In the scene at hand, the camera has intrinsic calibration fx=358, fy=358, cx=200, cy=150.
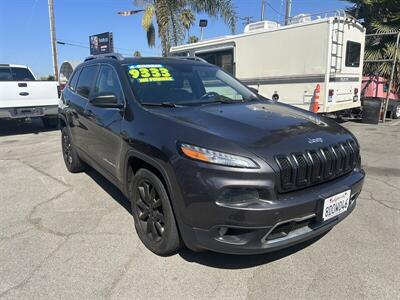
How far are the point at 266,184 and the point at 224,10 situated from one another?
15.3 m

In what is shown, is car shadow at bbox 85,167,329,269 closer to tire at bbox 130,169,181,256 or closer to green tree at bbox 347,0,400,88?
tire at bbox 130,169,181,256

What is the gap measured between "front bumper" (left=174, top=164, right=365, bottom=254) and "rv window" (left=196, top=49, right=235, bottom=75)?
363 inches

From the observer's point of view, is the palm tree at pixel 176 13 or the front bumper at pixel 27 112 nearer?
the front bumper at pixel 27 112

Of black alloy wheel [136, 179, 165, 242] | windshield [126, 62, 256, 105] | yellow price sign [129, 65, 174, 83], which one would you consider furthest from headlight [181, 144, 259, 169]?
yellow price sign [129, 65, 174, 83]

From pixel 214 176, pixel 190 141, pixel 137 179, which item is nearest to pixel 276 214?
pixel 214 176

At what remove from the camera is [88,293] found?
2.73m

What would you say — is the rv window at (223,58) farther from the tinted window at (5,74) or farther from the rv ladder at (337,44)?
the tinted window at (5,74)

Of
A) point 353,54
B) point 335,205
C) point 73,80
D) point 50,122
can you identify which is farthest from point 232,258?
point 50,122

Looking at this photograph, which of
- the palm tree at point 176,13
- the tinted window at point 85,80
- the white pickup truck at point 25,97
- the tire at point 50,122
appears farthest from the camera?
the palm tree at point 176,13

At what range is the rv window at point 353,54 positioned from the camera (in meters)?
9.99

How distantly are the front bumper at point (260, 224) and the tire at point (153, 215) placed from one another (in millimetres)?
214

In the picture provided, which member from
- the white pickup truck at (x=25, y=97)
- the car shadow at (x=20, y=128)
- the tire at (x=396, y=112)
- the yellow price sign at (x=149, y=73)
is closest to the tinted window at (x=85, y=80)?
the yellow price sign at (x=149, y=73)

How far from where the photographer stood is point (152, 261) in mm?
3158

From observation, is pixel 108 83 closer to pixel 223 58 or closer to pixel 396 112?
pixel 223 58
